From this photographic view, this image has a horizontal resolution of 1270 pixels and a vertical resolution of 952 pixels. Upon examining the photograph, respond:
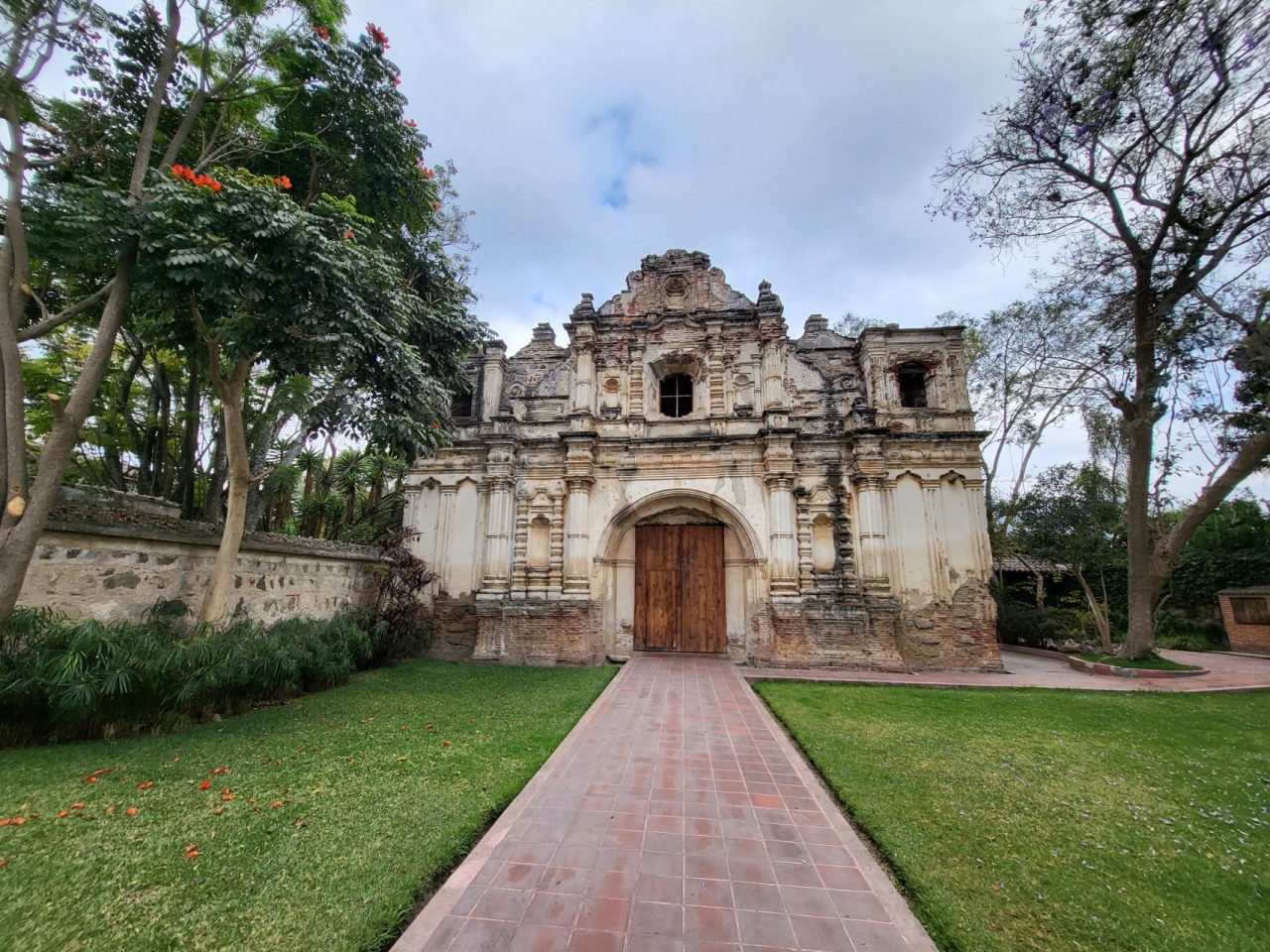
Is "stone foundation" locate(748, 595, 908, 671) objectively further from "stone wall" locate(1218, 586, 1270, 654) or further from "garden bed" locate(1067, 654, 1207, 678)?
"stone wall" locate(1218, 586, 1270, 654)

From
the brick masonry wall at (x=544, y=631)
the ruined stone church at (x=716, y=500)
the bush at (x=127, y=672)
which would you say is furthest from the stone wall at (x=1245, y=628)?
the bush at (x=127, y=672)

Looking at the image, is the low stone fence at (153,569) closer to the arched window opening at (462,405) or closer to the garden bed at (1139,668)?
the arched window opening at (462,405)

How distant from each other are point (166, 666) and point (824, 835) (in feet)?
21.1

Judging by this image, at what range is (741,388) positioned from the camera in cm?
1186

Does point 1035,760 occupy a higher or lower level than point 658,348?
lower

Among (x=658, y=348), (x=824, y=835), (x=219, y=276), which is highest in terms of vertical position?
(x=658, y=348)

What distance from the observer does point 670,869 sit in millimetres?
3152

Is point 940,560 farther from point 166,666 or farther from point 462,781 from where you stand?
point 166,666

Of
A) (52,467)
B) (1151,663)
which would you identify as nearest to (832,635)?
(1151,663)

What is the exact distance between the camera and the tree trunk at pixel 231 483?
22.2ft

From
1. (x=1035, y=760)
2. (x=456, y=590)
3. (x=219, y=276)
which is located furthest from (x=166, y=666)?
(x=1035, y=760)

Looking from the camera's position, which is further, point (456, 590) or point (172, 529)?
point (456, 590)

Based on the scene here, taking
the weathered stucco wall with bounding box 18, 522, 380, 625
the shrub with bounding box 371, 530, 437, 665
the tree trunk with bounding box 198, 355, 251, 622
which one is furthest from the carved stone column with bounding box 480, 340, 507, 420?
the tree trunk with bounding box 198, 355, 251, 622

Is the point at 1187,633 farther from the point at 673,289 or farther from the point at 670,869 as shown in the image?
the point at 670,869
